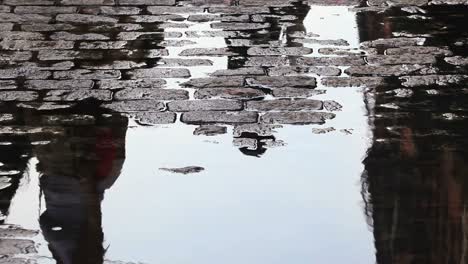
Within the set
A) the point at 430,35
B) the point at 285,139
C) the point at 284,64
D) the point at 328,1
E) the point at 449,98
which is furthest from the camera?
the point at 328,1

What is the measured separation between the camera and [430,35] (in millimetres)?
8273

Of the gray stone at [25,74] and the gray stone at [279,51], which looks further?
the gray stone at [279,51]

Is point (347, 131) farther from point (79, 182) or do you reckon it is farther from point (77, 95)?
point (77, 95)

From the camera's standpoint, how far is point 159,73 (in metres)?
7.39

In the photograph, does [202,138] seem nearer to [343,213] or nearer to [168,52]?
[343,213]

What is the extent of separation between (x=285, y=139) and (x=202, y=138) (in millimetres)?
487

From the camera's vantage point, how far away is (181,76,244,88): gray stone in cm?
709

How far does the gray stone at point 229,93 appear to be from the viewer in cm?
685

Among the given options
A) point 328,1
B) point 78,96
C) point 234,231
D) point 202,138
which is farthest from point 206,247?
point 328,1

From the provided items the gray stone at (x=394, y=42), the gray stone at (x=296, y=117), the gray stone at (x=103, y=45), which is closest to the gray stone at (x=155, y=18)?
the gray stone at (x=103, y=45)

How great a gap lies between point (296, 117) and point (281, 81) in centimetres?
75

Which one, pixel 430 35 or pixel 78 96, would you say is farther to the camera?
Answer: pixel 430 35

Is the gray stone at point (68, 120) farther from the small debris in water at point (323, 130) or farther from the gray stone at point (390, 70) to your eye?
the gray stone at point (390, 70)

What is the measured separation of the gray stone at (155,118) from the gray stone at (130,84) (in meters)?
0.56
